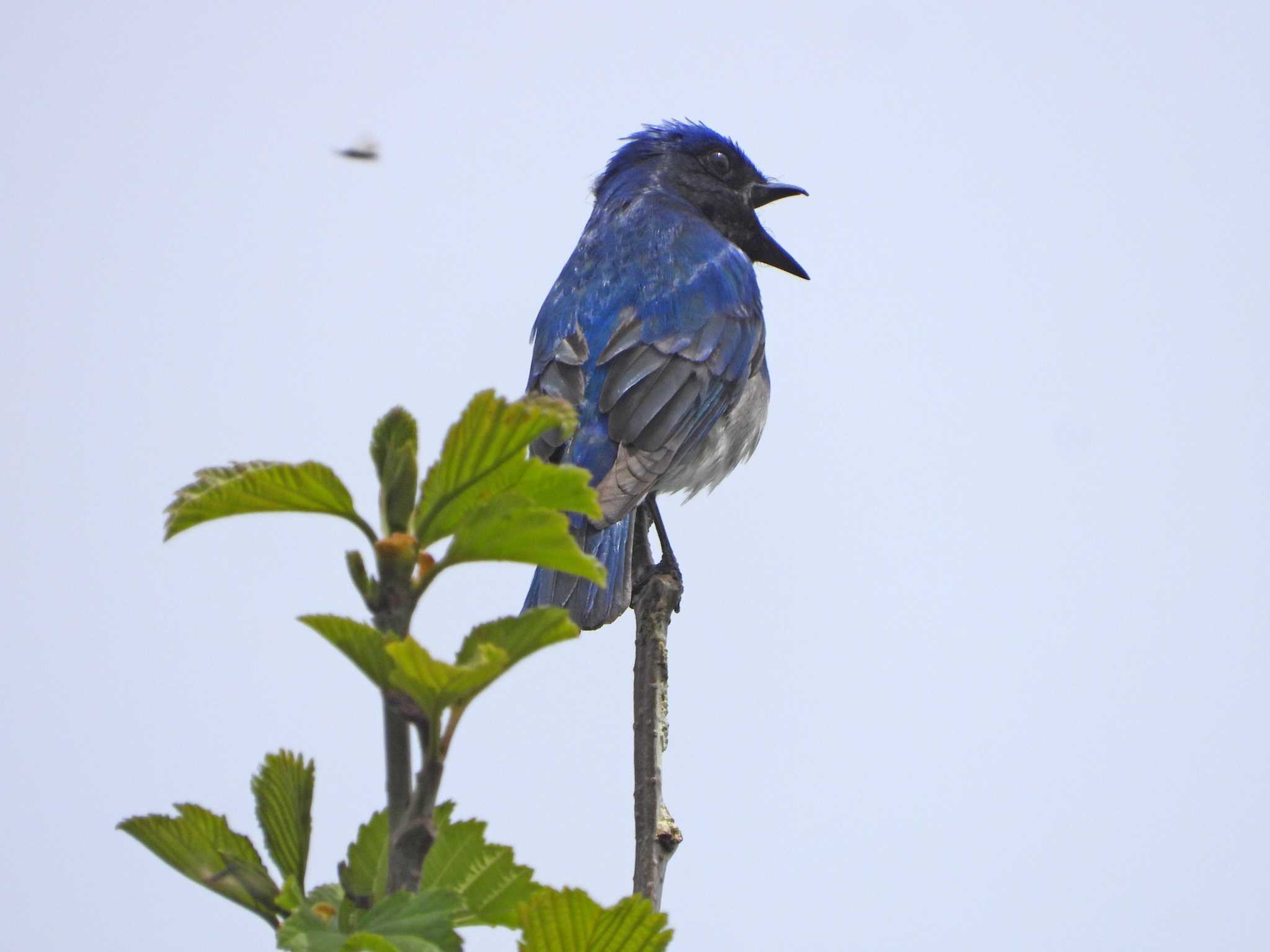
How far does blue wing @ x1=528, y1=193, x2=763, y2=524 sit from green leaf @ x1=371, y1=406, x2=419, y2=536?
4270 millimetres

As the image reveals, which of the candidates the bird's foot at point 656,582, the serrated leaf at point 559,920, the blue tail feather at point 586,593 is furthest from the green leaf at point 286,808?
the blue tail feather at point 586,593

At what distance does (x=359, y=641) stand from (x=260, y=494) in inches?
6.4

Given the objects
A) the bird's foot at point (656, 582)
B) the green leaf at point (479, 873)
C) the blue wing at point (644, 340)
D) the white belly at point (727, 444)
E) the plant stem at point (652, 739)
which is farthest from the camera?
the white belly at point (727, 444)

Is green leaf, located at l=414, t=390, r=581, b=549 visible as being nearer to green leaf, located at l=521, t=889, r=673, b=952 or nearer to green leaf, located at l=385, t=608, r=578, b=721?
green leaf, located at l=385, t=608, r=578, b=721

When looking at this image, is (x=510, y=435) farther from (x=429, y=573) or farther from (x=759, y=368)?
(x=759, y=368)

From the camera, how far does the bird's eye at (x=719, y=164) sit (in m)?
9.16

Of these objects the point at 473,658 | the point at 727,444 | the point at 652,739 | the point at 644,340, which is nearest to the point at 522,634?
the point at 473,658

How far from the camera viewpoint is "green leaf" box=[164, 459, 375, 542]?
1.22 metres

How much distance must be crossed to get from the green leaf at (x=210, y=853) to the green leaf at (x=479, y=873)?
0.15 m

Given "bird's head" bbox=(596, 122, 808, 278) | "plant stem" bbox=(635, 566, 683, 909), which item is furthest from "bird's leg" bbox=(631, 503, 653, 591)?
"bird's head" bbox=(596, 122, 808, 278)

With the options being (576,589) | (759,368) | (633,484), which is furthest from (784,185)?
→ (576,589)

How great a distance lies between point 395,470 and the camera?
127 centimetres

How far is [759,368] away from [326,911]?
6963mm

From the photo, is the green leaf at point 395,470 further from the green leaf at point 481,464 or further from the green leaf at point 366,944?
the green leaf at point 366,944
